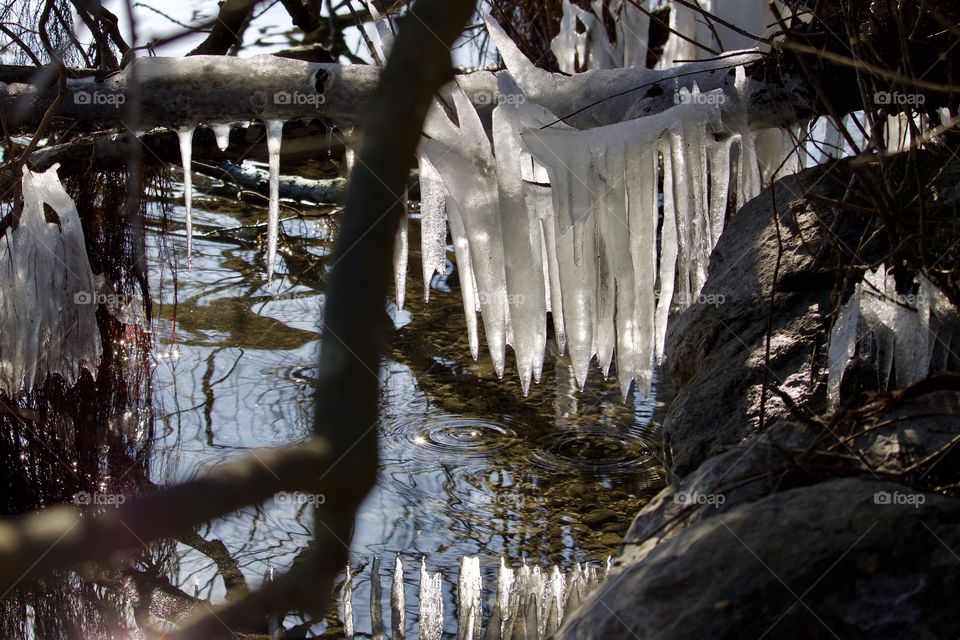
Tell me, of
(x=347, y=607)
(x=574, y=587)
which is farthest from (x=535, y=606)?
(x=347, y=607)

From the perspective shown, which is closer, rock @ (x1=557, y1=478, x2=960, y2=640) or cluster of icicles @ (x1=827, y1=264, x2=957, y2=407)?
rock @ (x1=557, y1=478, x2=960, y2=640)

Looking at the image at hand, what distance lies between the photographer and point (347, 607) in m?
3.21

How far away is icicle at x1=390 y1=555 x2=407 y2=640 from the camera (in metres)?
3.12

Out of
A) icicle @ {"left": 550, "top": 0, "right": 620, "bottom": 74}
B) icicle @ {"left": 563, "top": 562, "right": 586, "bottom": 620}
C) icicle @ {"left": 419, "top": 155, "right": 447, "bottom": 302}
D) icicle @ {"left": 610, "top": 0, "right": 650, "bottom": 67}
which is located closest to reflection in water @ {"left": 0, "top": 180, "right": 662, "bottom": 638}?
icicle @ {"left": 563, "top": 562, "right": 586, "bottom": 620}

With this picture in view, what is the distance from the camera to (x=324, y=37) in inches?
292

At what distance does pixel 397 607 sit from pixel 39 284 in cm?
175

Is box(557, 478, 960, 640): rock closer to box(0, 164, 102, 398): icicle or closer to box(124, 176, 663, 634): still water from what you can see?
box(124, 176, 663, 634): still water

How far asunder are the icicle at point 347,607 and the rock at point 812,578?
5.11 feet

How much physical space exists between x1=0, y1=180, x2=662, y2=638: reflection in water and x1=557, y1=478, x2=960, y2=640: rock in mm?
1291

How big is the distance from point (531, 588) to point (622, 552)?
48.5 inches

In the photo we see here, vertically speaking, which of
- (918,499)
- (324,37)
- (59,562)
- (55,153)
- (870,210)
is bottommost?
(918,499)

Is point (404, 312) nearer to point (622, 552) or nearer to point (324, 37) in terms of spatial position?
point (324, 37)

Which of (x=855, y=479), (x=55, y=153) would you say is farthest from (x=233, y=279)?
(x=855, y=479)

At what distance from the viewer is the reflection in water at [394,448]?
11.7 ft
